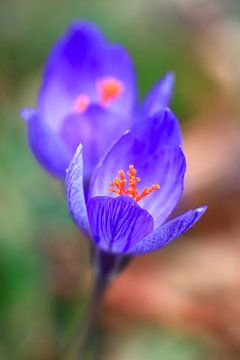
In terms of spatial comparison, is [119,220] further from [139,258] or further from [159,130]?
[139,258]

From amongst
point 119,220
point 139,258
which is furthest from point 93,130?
point 139,258

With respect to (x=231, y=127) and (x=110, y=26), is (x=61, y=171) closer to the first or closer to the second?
(x=231, y=127)

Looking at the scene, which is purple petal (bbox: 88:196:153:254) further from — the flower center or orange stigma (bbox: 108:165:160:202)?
the flower center

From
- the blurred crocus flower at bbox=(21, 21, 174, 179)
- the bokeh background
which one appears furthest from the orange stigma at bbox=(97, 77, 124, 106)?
the bokeh background

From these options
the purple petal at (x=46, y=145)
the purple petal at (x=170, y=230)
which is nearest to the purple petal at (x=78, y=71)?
the purple petal at (x=46, y=145)

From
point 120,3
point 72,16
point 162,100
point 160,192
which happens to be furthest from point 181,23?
point 160,192

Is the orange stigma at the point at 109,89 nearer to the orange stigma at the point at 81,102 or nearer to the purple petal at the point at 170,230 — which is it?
the orange stigma at the point at 81,102
